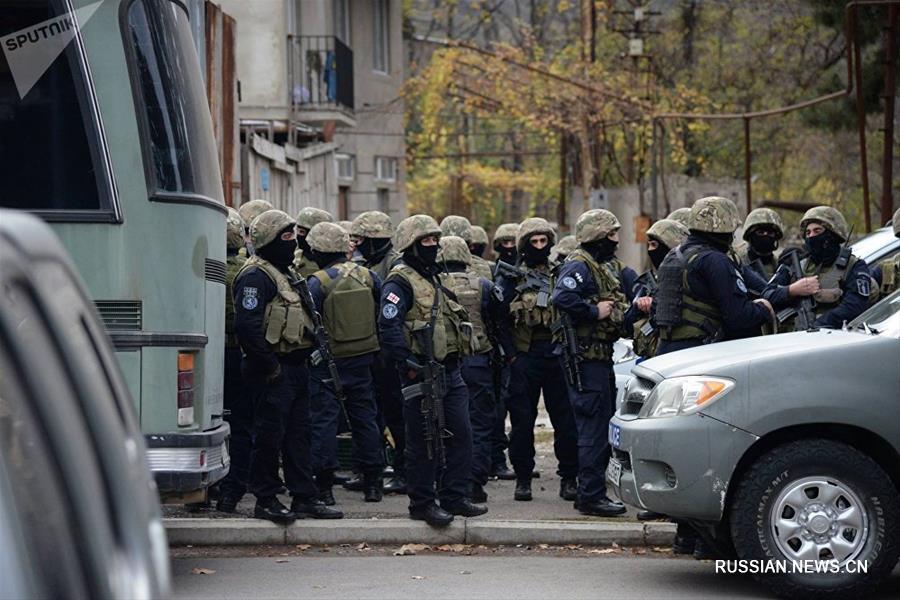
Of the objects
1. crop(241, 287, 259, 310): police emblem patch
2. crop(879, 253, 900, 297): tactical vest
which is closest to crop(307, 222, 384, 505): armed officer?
crop(241, 287, 259, 310): police emblem patch

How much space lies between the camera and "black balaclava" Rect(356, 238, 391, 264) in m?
11.1

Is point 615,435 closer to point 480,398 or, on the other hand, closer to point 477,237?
point 480,398

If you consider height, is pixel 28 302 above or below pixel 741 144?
→ below

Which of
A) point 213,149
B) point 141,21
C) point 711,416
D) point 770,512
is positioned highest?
point 141,21

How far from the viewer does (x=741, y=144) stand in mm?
36688

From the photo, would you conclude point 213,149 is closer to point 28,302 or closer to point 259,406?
point 259,406

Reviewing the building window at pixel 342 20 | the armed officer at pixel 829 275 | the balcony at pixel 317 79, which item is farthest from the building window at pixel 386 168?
the armed officer at pixel 829 275

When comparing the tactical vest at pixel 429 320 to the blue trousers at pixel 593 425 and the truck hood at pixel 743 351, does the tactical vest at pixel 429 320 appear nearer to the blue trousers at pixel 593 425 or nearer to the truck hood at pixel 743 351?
the blue trousers at pixel 593 425

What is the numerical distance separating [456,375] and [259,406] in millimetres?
1258

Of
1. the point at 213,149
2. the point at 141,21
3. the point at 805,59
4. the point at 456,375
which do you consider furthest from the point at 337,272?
the point at 805,59

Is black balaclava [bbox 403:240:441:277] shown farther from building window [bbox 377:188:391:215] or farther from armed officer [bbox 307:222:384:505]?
building window [bbox 377:188:391:215]

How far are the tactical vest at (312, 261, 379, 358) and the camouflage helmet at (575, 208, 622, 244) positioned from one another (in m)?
1.55

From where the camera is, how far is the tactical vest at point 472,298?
33.4 feet

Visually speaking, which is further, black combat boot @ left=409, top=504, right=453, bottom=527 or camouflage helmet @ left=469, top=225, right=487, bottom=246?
camouflage helmet @ left=469, top=225, right=487, bottom=246
